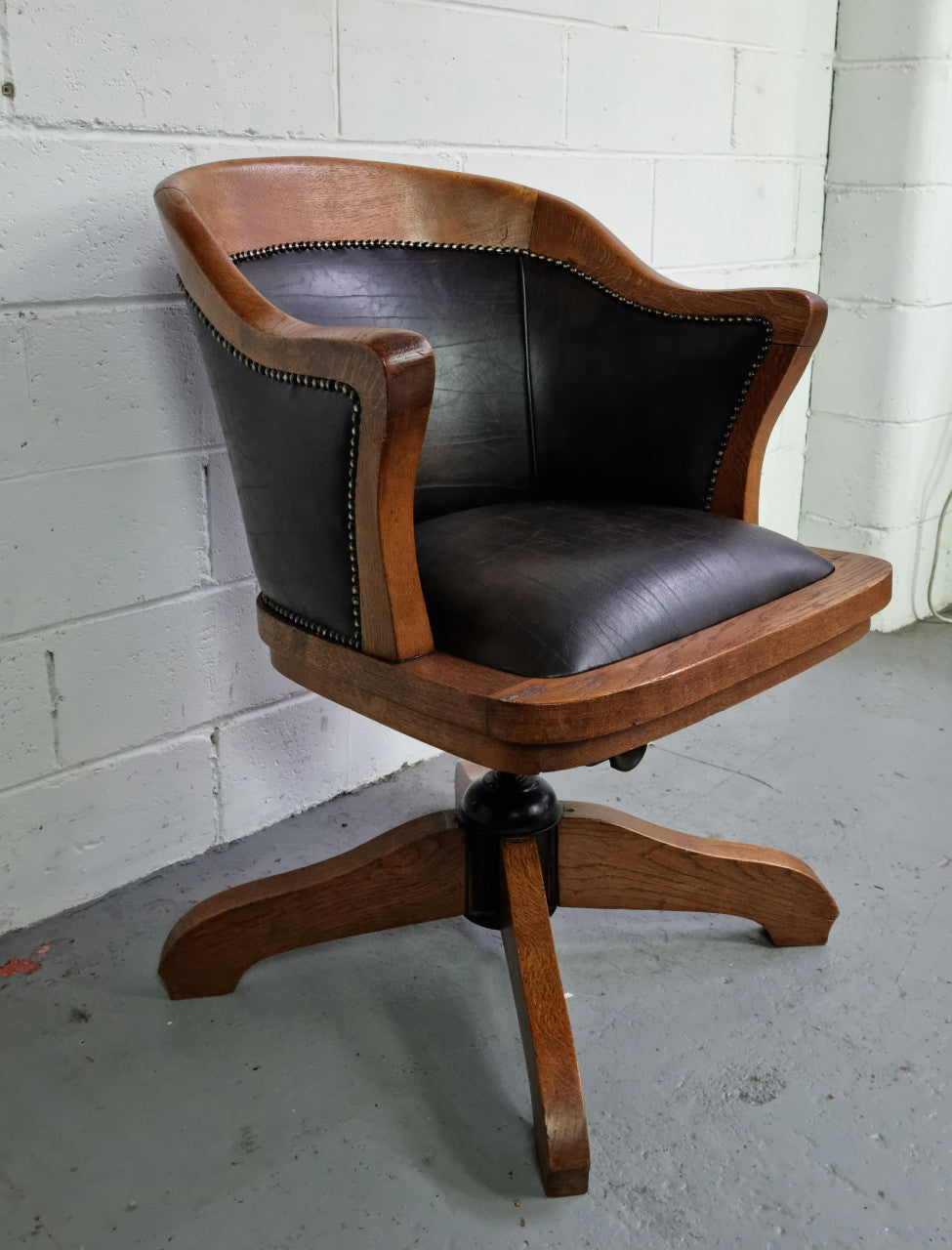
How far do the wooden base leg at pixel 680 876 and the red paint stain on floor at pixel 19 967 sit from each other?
0.64 metres

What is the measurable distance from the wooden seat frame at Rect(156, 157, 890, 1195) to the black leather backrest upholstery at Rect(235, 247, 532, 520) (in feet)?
0.11

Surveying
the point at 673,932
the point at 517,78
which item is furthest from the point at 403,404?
the point at 517,78

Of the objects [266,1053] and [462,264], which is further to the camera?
[462,264]

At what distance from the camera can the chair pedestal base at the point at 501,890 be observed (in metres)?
1.33

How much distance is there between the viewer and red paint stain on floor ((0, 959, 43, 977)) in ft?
4.60

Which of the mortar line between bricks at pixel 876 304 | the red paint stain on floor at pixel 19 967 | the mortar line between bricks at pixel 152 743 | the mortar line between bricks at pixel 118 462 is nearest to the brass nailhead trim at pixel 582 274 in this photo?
the mortar line between bricks at pixel 118 462

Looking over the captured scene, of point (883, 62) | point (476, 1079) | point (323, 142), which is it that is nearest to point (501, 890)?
point (476, 1079)

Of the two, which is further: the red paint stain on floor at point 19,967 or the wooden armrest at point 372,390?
the red paint stain on floor at point 19,967

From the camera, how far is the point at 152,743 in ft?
5.22

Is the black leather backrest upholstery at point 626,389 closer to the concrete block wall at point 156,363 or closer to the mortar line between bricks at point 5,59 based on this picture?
the concrete block wall at point 156,363

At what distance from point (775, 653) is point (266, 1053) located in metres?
0.69

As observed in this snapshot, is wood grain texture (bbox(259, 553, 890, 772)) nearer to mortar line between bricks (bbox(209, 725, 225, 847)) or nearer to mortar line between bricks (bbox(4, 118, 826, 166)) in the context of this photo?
mortar line between bricks (bbox(209, 725, 225, 847))

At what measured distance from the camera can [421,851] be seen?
52.9 inches

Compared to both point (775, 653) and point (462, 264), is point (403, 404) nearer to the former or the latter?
point (775, 653)
